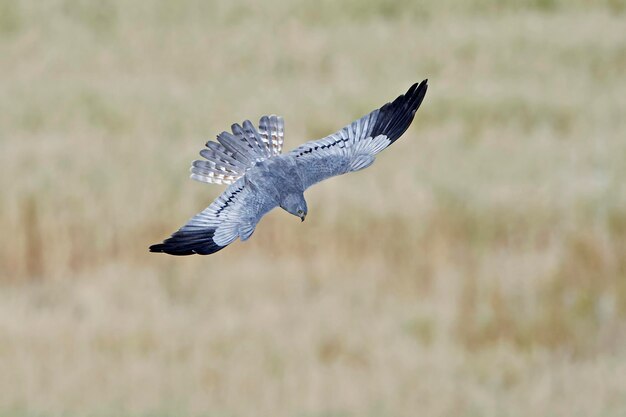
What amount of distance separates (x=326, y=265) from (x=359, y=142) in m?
5.06

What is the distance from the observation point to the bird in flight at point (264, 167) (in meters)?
4.44

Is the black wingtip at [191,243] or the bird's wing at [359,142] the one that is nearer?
the black wingtip at [191,243]

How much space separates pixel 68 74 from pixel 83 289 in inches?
208

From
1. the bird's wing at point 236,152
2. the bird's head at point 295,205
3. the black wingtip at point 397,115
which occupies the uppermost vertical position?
the black wingtip at point 397,115

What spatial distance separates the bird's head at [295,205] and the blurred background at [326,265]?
15.1 feet

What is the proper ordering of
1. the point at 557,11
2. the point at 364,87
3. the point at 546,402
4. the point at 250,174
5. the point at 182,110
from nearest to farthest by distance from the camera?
1. the point at 250,174
2. the point at 546,402
3. the point at 182,110
4. the point at 364,87
5. the point at 557,11

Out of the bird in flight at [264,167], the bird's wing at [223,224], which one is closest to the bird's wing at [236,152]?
the bird in flight at [264,167]

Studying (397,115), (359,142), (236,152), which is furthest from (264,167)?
(397,115)

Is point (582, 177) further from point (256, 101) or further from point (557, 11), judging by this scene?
point (557, 11)

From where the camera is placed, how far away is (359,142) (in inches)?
205

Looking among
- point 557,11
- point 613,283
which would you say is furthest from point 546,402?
point 557,11

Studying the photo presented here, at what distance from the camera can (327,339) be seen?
9.55m

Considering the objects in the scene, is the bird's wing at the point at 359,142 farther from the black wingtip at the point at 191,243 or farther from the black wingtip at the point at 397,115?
the black wingtip at the point at 191,243

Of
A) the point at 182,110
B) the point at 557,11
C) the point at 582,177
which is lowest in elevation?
the point at 582,177
